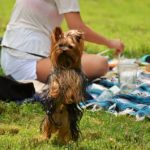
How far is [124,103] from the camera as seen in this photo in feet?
25.3

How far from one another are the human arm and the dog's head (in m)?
2.36

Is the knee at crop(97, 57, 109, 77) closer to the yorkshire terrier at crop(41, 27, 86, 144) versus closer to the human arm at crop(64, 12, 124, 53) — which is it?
the human arm at crop(64, 12, 124, 53)

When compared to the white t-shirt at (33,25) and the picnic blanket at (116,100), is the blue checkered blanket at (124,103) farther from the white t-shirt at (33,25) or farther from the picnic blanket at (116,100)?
the white t-shirt at (33,25)

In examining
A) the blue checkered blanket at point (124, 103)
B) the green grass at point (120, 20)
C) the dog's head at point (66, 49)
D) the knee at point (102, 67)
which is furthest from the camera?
the green grass at point (120, 20)

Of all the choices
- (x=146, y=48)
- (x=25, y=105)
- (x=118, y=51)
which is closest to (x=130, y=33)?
(x=146, y=48)

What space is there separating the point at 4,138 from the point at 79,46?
1.20 m

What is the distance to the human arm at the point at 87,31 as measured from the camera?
815 cm

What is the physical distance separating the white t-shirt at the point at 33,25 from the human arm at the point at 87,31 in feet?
0.61

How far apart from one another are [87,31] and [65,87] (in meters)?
2.45

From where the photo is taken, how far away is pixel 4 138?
6.37m

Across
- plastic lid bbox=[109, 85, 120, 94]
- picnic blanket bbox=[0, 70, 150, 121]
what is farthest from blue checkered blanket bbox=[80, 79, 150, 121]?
plastic lid bbox=[109, 85, 120, 94]

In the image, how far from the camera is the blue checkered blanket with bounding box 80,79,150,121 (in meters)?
7.50

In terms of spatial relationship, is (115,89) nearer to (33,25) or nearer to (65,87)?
(33,25)

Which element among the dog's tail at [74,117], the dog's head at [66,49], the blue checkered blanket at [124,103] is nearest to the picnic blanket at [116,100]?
the blue checkered blanket at [124,103]
